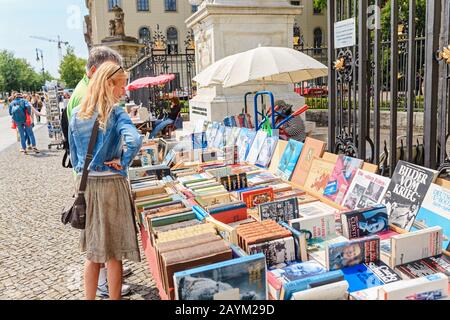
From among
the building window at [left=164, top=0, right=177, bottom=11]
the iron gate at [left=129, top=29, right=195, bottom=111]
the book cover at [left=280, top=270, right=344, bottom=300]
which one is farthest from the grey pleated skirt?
the building window at [left=164, top=0, right=177, bottom=11]

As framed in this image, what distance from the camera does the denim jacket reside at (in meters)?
2.71

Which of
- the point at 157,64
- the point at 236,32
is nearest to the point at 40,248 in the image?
the point at 236,32

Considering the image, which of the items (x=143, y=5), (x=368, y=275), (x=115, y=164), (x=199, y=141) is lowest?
(x=368, y=275)

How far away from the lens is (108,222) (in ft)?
9.32

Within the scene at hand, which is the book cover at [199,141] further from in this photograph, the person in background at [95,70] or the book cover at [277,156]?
the person in background at [95,70]

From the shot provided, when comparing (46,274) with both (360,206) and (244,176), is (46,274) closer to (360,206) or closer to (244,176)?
(244,176)

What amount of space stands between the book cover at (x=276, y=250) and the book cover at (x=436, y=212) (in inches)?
35.1

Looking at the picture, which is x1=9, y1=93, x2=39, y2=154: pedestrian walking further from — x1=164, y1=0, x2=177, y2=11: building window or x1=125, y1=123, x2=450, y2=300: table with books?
x1=164, y1=0, x2=177, y2=11: building window

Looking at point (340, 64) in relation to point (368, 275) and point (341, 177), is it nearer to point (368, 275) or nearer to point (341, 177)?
point (341, 177)

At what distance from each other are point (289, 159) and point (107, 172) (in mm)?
2118

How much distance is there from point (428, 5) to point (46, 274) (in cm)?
410

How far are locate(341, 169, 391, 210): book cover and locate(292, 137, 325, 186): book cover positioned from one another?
704 mm

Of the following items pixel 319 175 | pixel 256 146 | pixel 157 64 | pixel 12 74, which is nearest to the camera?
pixel 319 175
